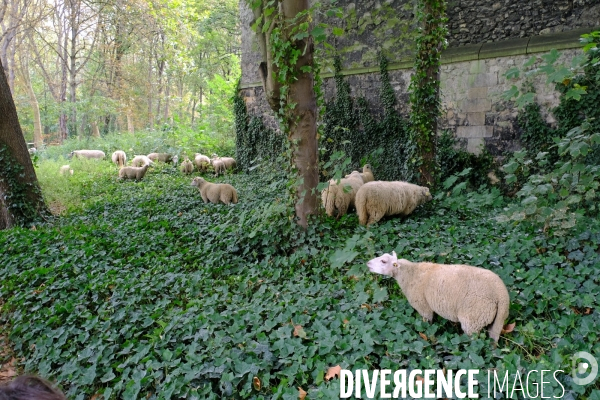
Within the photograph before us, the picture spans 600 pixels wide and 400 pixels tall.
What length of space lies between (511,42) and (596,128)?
2.89 m

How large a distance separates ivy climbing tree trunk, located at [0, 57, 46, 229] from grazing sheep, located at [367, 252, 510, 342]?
9429 mm

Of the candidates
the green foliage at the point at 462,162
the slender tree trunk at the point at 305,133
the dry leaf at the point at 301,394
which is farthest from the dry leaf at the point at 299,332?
the green foliage at the point at 462,162

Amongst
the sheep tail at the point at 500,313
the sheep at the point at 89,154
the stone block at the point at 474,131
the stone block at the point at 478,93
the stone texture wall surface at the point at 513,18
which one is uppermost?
the stone texture wall surface at the point at 513,18

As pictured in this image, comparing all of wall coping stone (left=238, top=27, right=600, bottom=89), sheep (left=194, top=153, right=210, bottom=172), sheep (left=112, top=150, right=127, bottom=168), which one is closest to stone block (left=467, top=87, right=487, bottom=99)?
wall coping stone (left=238, top=27, right=600, bottom=89)

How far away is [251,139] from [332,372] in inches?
523

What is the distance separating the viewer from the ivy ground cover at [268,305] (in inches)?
128

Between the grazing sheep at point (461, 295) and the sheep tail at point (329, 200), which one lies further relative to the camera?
the sheep tail at point (329, 200)

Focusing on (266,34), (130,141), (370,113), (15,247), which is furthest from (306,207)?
(130,141)

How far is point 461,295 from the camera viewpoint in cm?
338

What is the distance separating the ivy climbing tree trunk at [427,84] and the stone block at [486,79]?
2434mm

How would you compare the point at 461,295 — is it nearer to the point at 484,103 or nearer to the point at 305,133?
the point at 305,133

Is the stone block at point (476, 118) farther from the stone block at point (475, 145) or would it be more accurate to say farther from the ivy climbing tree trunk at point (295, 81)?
the ivy climbing tree trunk at point (295, 81)

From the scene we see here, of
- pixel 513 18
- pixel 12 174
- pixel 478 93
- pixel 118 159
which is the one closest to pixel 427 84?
pixel 478 93

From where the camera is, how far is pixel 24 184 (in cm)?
930
